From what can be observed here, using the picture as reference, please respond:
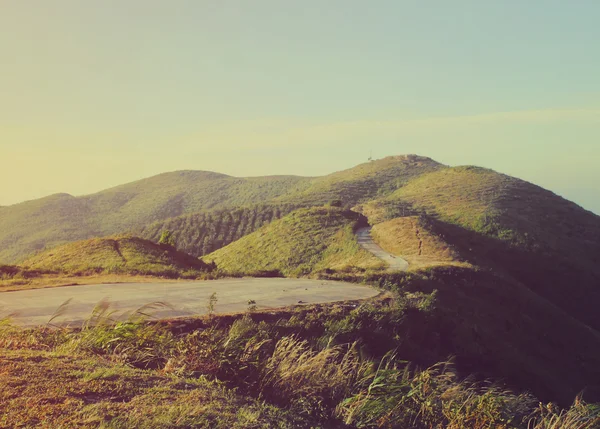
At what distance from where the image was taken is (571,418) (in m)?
5.50

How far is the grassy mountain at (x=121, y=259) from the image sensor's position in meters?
19.5

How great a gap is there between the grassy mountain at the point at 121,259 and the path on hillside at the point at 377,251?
34.7 feet

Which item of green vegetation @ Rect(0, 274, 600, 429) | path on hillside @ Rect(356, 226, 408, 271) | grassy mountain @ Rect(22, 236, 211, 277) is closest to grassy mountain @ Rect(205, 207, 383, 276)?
path on hillside @ Rect(356, 226, 408, 271)

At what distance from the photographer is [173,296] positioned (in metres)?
14.1

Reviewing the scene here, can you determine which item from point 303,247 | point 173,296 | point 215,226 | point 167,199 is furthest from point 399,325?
point 167,199

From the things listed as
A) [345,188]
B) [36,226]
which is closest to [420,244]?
[345,188]

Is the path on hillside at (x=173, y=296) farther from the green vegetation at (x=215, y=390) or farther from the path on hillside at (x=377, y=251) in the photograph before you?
the path on hillside at (x=377, y=251)

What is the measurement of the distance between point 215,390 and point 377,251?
98.7 ft

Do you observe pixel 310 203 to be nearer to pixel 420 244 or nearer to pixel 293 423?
pixel 420 244

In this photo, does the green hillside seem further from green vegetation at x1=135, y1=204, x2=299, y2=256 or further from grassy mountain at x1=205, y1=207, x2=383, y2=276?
grassy mountain at x1=205, y1=207, x2=383, y2=276

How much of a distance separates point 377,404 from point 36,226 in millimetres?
144773

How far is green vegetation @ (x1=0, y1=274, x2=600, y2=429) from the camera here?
424 centimetres

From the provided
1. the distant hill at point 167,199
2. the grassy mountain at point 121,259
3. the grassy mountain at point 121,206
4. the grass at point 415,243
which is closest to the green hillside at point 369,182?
the distant hill at point 167,199

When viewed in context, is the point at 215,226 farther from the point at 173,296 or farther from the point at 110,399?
the point at 110,399
